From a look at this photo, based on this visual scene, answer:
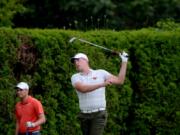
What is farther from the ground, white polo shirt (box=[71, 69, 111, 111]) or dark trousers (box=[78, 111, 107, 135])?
white polo shirt (box=[71, 69, 111, 111])

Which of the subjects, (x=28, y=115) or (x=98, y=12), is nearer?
(x=28, y=115)

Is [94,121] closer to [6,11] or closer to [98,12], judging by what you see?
[6,11]

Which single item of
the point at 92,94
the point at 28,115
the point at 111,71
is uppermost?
the point at 92,94

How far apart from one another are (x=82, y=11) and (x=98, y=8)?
0.84 meters

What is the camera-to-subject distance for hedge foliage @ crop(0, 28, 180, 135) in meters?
11.4

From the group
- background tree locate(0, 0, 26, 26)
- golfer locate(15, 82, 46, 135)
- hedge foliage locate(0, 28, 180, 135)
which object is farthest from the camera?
background tree locate(0, 0, 26, 26)

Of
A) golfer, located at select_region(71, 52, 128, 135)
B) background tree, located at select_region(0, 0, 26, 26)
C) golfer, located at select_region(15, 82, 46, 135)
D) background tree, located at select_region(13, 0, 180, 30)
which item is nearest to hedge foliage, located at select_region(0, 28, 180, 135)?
golfer, located at select_region(15, 82, 46, 135)

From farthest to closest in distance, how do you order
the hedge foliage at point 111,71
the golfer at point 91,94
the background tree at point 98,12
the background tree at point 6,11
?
the background tree at point 98,12 < the background tree at point 6,11 < the hedge foliage at point 111,71 < the golfer at point 91,94

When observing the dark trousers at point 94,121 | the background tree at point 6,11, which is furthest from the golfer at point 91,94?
the background tree at point 6,11

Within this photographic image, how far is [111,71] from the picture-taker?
1307 centimetres

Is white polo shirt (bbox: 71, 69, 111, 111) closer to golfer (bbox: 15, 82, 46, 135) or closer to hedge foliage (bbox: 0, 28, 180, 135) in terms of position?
golfer (bbox: 15, 82, 46, 135)

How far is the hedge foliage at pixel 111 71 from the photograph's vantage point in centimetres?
1138

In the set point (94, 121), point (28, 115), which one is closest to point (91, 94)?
point (94, 121)

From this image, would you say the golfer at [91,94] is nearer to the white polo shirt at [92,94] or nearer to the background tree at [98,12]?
the white polo shirt at [92,94]
